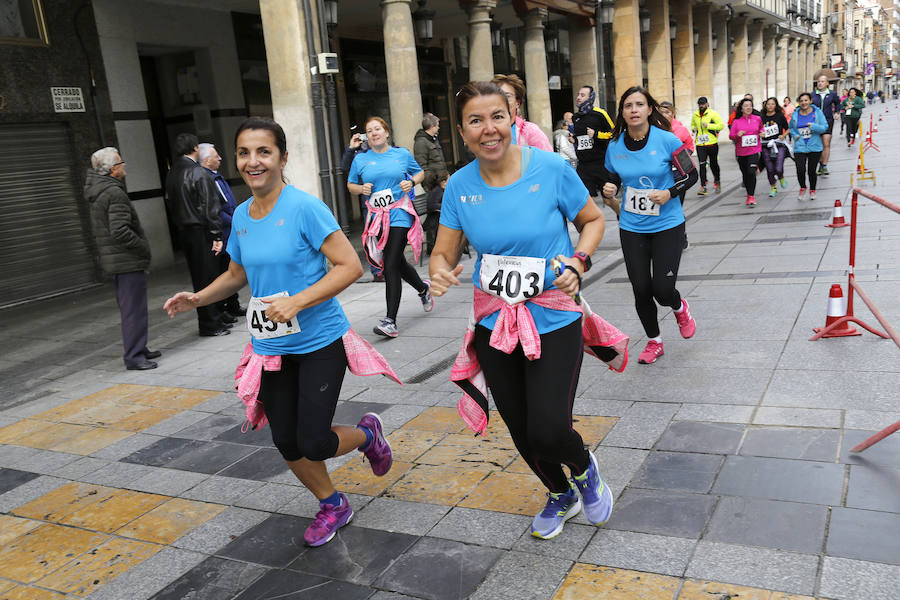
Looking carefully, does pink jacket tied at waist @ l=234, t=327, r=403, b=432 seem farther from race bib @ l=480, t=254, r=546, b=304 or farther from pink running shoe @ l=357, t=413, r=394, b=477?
race bib @ l=480, t=254, r=546, b=304

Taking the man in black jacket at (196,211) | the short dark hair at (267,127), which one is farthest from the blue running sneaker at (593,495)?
the man in black jacket at (196,211)

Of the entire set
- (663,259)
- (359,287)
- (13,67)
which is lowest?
(359,287)

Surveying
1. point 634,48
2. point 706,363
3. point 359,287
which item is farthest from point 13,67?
point 634,48

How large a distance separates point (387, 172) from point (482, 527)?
176 inches

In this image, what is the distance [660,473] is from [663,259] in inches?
82.6

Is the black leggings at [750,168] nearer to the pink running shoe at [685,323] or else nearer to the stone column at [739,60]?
the pink running shoe at [685,323]

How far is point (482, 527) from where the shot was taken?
3.51 metres

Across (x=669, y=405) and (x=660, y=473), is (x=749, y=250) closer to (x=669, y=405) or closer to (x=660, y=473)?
(x=669, y=405)

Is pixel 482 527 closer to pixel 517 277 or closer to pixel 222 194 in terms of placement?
pixel 517 277

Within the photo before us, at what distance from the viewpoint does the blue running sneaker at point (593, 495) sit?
330cm

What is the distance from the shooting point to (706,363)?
5.50 meters

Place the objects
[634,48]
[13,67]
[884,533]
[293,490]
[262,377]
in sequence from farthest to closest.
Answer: [634,48] < [13,67] < [293,490] < [262,377] < [884,533]

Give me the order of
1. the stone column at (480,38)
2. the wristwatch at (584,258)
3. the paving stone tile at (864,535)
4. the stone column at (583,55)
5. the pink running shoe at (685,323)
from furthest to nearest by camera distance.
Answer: the stone column at (583,55), the stone column at (480,38), the pink running shoe at (685,323), the wristwatch at (584,258), the paving stone tile at (864,535)

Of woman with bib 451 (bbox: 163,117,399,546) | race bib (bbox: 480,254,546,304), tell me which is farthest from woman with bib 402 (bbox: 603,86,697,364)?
woman with bib 451 (bbox: 163,117,399,546)
